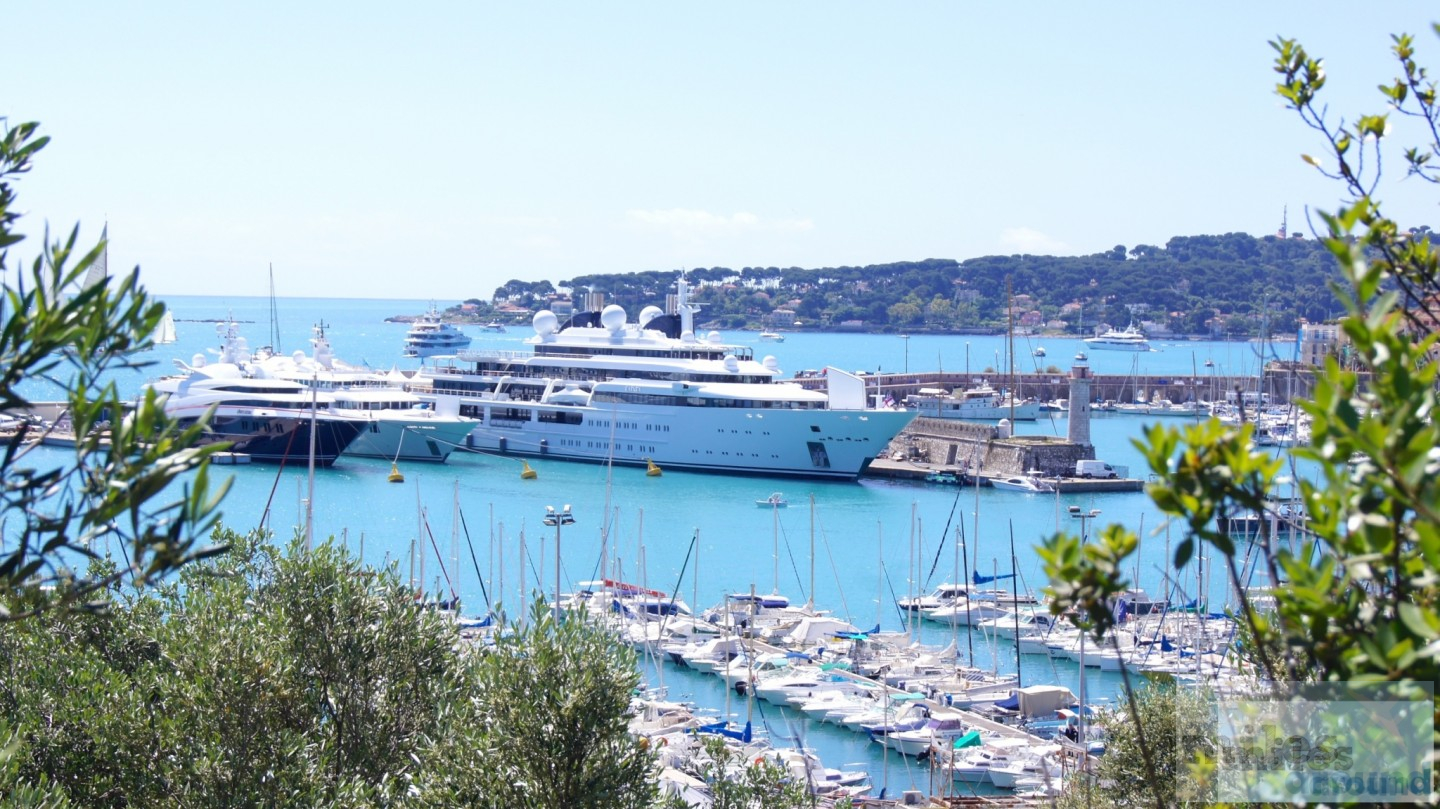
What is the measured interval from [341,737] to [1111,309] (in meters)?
139

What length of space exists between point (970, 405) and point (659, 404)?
23421 mm

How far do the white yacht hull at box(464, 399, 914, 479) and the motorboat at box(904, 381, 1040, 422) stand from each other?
1905 cm

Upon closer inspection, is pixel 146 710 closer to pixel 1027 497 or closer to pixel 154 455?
pixel 154 455

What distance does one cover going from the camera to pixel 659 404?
1697 inches

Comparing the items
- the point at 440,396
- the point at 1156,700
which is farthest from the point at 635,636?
the point at 440,396

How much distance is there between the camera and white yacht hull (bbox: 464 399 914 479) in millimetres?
40969

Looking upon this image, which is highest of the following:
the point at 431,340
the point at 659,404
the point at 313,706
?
the point at 431,340

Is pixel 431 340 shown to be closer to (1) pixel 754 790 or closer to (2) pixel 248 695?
(2) pixel 248 695

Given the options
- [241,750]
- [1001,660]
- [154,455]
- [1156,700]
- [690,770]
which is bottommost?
[1001,660]

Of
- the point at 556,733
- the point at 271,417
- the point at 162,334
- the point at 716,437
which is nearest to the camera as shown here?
the point at 162,334

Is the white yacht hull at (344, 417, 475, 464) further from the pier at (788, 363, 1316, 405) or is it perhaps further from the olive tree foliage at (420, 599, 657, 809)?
the olive tree foliage at (420, 599, 657, 809)

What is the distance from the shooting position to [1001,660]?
75.0ft

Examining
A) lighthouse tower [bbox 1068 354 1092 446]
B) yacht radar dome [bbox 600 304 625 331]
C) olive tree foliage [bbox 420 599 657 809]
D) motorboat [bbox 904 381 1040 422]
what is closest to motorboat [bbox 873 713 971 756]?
olive tree foliage [bbox 420 599 657 809]

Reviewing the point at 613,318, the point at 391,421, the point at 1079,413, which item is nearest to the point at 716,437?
the point at 613,318
